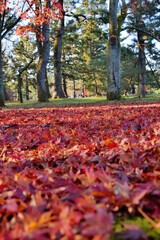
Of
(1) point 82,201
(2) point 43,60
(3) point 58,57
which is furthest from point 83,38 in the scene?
(1) point 82,201

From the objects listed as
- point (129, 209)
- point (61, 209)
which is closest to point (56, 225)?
point (61, 209)

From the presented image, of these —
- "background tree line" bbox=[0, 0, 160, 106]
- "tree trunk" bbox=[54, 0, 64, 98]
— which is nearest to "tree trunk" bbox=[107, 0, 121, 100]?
"background tree line" bbox=[0, 0, 160, 106]

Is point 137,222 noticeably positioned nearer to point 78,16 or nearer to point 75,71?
point 78,16

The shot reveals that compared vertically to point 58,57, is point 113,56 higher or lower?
lower

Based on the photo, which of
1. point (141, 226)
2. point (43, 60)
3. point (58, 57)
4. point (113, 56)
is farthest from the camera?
point (58, 57)

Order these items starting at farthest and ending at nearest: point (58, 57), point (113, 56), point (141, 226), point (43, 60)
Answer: point (58, 57) → point (43, 60) → point (113, 56) → point (141, 226)

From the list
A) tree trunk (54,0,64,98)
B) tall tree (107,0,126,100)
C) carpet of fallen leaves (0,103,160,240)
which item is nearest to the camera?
carpet of fallen leaves (0,103,160,240)

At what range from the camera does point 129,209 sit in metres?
0.90

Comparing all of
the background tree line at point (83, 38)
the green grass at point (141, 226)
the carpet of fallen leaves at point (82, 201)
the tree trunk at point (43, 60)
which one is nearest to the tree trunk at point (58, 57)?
the background tree line at point (83, 38)

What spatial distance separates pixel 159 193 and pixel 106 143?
1214 mm

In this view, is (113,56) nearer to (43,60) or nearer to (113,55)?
(113,55)

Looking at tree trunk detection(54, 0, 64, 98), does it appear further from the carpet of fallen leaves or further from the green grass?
the green grass

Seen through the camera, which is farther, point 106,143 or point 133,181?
point 106,143

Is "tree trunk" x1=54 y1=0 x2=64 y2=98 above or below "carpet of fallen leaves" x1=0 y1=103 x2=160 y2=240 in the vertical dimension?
above
